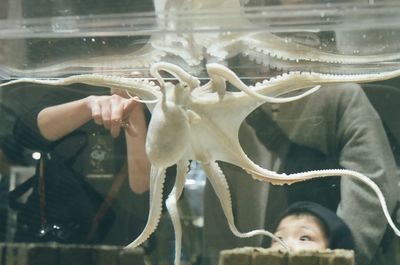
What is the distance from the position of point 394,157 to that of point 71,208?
55 centimetres

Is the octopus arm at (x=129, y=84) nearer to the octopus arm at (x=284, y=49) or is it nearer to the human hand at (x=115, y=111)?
the human hand at (x=115, y=111)

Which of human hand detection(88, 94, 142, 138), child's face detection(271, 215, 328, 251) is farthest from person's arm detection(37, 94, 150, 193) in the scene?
child's face detection(271, 215, 328, 251)

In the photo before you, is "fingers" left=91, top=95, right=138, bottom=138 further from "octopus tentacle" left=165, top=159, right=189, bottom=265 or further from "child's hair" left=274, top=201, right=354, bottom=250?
"child's hair" left=274, top=201, right=354, bottom=250

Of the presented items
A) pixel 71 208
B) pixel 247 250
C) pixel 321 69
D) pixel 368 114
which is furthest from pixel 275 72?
pixel 71 208

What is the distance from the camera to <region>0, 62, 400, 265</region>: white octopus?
67 cm

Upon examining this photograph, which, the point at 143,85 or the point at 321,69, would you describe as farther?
the point at 321,69

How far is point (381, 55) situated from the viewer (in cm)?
88

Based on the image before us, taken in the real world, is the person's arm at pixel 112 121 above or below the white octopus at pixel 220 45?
below

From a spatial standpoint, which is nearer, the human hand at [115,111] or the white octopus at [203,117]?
the white octopus at [203,117]

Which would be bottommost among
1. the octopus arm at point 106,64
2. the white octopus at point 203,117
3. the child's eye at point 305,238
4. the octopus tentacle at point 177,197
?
the child's eye at point 305,238

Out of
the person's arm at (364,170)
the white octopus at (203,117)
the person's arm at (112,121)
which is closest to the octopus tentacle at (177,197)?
the white octopus at (203,117)

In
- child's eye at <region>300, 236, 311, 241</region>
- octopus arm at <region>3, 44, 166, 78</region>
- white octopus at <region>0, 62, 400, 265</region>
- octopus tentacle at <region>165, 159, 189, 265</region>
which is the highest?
octopus arm at <region>3, 44, 166, 78</region>

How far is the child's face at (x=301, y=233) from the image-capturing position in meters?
0.88

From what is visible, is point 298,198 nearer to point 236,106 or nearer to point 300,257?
point 300,257
